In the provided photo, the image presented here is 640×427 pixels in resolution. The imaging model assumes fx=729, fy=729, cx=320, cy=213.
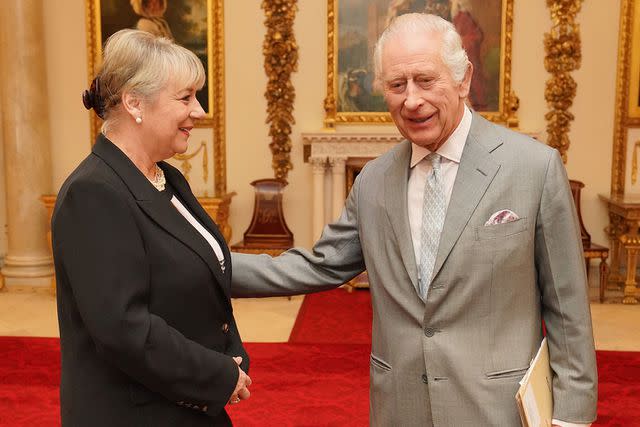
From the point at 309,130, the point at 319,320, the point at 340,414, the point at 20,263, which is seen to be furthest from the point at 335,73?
the point at 340,414

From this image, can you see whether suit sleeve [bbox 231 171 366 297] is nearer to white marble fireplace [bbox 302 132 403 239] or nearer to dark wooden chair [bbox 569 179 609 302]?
dark wooden chair [bbox 569 179 609 302]

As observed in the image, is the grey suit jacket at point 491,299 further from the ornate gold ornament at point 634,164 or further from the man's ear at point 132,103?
the ornate gold ornament at point 634,164

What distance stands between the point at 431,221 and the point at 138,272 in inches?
35.1

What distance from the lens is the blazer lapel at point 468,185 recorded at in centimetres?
216

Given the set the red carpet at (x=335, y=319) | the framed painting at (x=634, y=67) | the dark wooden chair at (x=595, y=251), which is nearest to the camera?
the red carpet at (x=335, y=319)

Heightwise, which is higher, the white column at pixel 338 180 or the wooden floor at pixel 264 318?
the white column at pixel 338 180

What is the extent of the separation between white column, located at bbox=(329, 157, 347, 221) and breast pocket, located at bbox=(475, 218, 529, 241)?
6.36 meters

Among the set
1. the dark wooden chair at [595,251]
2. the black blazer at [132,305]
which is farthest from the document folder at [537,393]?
the dark wooden chair at [595,251]

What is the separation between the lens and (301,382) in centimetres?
541

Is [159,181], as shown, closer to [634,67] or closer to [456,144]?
[456,144]

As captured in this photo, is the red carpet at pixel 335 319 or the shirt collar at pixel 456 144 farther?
the red carpet at pixel 335 319

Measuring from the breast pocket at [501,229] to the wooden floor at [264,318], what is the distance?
4.66m

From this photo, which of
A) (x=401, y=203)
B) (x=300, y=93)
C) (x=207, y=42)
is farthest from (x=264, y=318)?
(x=401, y=203)

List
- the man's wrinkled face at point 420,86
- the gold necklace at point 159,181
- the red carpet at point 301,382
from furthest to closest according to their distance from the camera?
the red carpet at point 301,382, the gold necklace at point 159,181, the man's wrinkled face at point 420,86
